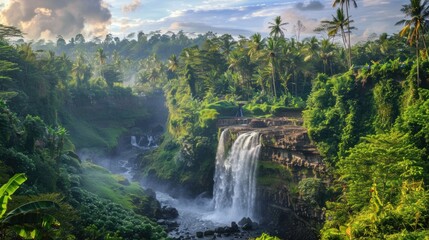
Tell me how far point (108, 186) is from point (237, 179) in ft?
52.0

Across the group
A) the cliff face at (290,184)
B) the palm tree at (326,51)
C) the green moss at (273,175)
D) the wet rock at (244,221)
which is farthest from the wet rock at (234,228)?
the palm tree at (326,51)

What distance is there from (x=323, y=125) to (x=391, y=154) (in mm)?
14225

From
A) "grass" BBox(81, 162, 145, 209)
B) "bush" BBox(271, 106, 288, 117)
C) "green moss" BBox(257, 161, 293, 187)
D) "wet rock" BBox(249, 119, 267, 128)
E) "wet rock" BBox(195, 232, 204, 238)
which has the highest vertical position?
"bush" BBox(271, 106, 288, 117)

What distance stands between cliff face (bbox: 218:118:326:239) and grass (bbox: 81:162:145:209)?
600 inches

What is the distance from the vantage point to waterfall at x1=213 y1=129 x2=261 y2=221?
44938mm

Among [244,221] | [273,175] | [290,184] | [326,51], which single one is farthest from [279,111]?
[244,221]

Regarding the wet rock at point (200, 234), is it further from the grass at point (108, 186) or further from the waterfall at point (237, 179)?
the grass at point (108, 186)

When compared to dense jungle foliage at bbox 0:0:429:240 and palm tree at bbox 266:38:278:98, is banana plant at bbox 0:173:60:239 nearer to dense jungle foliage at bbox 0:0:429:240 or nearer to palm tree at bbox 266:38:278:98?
dense jungle foliage at bbox 0:0:429:240

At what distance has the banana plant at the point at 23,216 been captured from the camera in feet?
48.3

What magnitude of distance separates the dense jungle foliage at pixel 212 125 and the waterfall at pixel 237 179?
3.60 metres

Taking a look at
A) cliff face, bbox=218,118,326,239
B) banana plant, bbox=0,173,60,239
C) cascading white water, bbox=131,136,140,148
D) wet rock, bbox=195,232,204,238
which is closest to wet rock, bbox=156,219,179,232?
wet rock, bbox=195,232,204,238

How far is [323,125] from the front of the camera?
135ft

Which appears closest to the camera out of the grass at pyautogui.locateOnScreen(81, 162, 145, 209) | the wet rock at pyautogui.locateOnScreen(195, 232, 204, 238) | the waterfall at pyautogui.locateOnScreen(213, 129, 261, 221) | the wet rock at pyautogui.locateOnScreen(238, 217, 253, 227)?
the wet rock at pyautogui.locateOnScreen(195, 232, 204, 238)

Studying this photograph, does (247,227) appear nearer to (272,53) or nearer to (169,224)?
(169,224)
